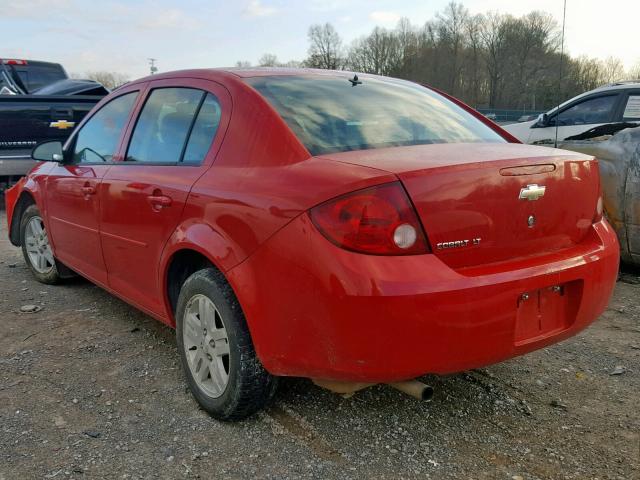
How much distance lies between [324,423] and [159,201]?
1319 millimetres

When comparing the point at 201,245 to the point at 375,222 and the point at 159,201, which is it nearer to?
the point at 159,201

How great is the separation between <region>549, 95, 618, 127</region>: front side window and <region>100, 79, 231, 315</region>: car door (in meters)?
6.03

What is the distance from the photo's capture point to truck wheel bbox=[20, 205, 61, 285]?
4.66 metres

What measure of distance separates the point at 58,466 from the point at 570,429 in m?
2.16

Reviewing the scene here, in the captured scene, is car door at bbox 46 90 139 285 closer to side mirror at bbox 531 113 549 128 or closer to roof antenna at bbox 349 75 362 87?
roof antenna at bbox 349 75 362 87

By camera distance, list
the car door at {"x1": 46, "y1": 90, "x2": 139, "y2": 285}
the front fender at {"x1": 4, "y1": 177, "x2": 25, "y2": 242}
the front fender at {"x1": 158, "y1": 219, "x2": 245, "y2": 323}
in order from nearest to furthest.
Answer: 1. the front fender at {"x1": 158, "y1": 219, "x2": 245, "y2": 323}
2. the car door at {"x1": 46, "y1": 90, "x2": 139, "y2": 285}
3. the front fender at {"x1": 4, "y1": 177, "x2": 25, "y2": 242}

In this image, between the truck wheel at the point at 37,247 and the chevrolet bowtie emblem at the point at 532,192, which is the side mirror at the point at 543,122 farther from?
the truck wheel at the point at 37,247

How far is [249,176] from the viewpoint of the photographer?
7.69 ft

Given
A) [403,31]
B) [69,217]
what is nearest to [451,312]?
[69,217]

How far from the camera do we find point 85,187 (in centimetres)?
358

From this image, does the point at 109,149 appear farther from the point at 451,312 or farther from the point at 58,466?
the point at 451,312

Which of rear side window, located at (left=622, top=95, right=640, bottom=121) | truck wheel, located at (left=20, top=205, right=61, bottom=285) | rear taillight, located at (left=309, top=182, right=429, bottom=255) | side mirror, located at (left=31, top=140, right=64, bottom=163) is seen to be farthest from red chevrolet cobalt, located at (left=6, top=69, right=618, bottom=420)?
rear side window, located at (left=622, top=95, right=640, bottom=121)

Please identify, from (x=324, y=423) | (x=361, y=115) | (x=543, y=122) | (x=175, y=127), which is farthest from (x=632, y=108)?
(x=324, y=423)

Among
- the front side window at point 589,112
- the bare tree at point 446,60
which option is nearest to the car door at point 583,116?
the front side window at point 589,112
